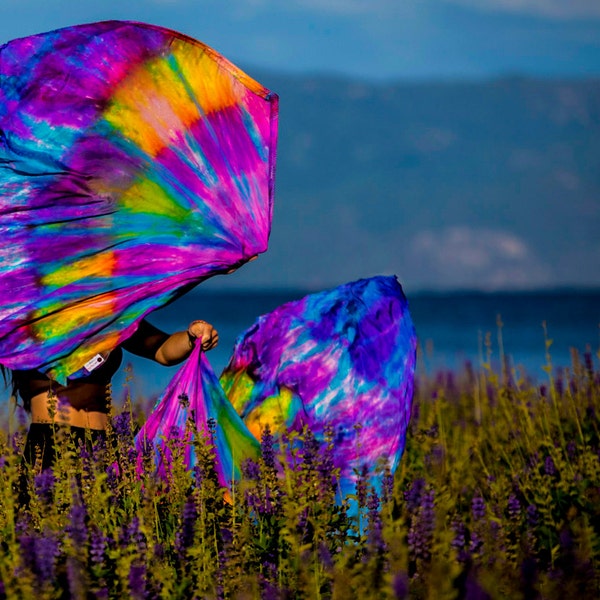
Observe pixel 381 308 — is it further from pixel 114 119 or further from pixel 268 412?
pixel 114 119

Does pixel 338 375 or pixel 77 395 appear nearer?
pixel 77 395

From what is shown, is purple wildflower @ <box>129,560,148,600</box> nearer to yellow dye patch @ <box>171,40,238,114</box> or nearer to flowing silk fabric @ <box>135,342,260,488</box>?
flowing silk fabric @ <box>135,342,260,488</box>

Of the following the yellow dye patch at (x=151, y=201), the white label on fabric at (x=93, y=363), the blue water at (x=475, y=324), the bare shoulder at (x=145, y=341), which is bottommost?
the blue water at (x=475, y=324)

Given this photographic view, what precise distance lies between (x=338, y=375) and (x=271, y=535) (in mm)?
932

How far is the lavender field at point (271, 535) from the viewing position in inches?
105

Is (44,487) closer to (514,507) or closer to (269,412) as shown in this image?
(269,412)

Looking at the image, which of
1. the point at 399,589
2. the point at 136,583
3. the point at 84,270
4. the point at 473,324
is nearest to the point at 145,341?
the point at 84,270

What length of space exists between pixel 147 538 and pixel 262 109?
5.85 feet

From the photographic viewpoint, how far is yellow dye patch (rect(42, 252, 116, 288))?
398 cm

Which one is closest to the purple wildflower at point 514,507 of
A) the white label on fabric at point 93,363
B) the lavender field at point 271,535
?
the lavender field at point 271,535

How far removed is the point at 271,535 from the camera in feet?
11.5

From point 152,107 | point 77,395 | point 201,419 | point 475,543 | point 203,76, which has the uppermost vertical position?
point 203,76

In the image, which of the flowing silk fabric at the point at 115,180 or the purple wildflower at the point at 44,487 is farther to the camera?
the flowing silk fabric at the point at 115,180

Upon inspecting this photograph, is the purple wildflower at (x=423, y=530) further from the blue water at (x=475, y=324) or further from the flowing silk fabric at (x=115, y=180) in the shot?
the blue water at (x=475, y=324)
